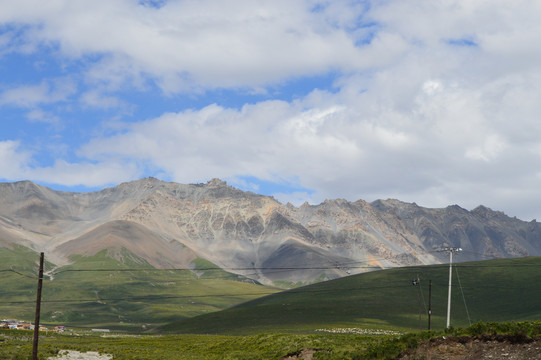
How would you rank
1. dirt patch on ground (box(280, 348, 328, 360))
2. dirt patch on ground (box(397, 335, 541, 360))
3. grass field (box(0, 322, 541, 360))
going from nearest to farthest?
dirt patch on ground (box(397, 335, 541, 360)), grass field (box(0, 322, 541, 360)), dirt patch on ground (box(280, 348, 328, 360))

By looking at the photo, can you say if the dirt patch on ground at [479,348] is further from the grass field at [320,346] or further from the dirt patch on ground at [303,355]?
the dirt patch on ground at [303,355]

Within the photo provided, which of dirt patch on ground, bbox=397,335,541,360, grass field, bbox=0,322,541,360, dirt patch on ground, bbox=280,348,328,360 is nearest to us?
dirt patch on ground, bbox=397,335,541,360

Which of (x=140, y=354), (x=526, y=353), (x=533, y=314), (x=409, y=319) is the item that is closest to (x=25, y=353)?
(x=140, y=354)

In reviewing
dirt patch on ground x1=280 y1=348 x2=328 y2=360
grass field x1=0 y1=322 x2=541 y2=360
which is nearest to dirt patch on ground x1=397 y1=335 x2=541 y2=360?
grass field x1=0 y1=322 x2=541 y2=360

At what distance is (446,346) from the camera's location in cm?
4081

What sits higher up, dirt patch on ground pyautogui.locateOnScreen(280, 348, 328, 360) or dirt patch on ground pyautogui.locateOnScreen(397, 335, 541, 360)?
dirt patch on ground pyautogui.locateOnScreen(397, 335, 541, 360)

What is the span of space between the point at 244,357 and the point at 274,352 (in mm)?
4085

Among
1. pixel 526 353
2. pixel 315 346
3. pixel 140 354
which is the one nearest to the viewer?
pixel 526 353

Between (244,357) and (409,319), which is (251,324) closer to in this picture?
(409,319)

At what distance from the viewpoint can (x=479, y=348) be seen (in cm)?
3931

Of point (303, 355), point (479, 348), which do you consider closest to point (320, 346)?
point (303, 355)

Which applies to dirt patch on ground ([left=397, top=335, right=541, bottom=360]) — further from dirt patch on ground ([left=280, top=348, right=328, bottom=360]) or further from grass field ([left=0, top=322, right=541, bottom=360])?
dirt patch on ground ([left=280, top=348, right=328, bottom=360])

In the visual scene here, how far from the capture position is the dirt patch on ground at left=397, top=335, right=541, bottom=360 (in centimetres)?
3694

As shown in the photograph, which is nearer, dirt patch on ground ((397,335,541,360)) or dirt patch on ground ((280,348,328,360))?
dirt patch on ground ((397,335,541,360))
